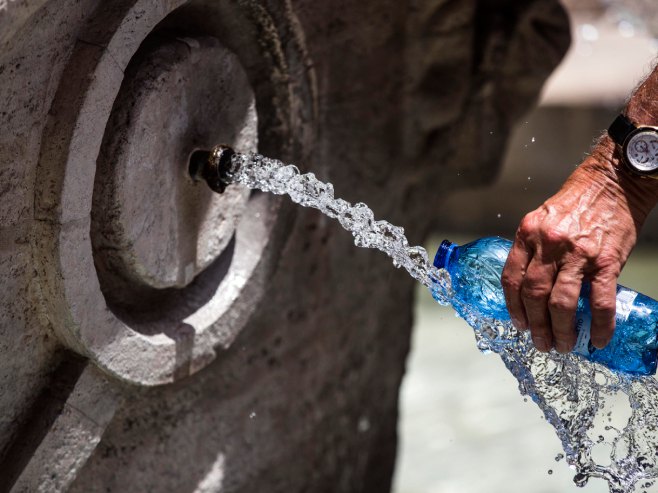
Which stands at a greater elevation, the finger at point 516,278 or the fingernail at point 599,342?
the finger at point 516,278

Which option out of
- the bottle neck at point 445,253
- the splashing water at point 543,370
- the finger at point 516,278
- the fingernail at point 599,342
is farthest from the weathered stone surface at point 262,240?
the fingernail at point 599,342

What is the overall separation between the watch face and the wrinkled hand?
6cm

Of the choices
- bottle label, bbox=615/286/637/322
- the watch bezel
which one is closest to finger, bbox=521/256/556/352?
bottle label, bbox=615/286/637/322

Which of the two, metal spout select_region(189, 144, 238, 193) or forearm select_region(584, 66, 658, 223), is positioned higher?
forearm select_region(584, 66, 658, 223)

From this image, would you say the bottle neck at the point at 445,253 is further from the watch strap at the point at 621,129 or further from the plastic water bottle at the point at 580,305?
the watch strap at the point at 621,129

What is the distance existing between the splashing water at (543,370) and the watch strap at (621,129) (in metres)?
0.36

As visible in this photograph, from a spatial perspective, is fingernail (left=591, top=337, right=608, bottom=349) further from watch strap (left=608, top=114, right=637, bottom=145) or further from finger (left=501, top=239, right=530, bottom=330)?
watch strap (left=608, top=114, right=637, bottom=145)

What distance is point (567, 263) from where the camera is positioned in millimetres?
1516

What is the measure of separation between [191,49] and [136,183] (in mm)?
255

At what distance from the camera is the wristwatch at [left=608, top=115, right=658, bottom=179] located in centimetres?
162

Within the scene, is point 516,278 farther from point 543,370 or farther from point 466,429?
point 466,429

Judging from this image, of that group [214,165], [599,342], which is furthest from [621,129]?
[214,165]

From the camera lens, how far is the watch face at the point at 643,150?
1.62 m

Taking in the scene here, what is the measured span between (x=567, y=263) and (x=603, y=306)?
81mm
